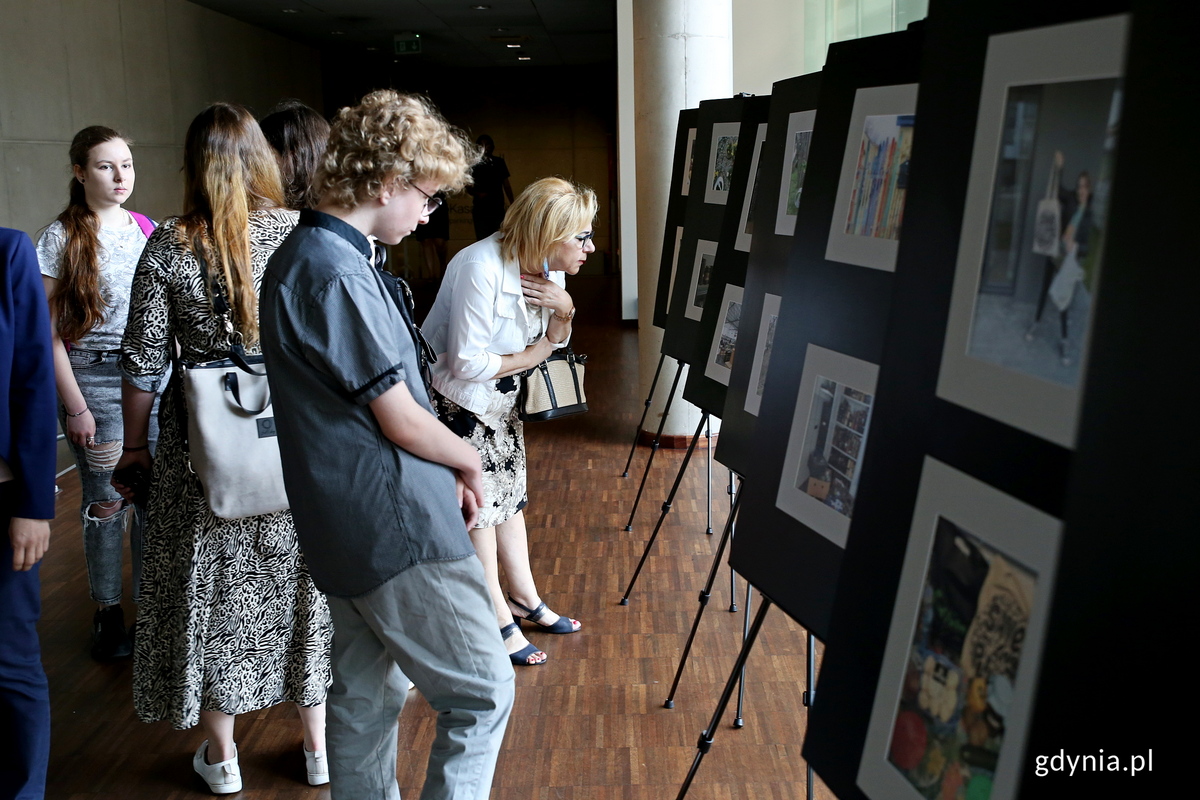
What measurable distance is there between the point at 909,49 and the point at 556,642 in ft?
7.59

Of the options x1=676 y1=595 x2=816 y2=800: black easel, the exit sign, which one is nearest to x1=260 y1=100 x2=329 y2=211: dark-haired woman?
x1=676 y1=595 x2=816 y2=800: black easel

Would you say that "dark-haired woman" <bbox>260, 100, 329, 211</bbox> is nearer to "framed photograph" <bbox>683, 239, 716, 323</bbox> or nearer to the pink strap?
the pink strap

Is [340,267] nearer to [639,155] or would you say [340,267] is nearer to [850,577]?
[850,577]

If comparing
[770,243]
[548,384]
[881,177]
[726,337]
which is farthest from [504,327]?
[881,177]

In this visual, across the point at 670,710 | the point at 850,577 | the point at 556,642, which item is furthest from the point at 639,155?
the point at 850,577

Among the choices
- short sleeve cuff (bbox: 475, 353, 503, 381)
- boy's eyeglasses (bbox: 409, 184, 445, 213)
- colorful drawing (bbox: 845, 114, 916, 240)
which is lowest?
short sleeve cuff (bbox: 475, 353, 503, 381)

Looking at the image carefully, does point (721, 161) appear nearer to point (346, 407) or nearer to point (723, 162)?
point (723, 162)

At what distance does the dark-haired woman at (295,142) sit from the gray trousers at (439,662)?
1283mm

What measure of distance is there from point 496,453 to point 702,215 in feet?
4.23

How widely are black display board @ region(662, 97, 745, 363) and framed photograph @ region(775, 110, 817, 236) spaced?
4.47ft

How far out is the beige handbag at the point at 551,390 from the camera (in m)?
2.96

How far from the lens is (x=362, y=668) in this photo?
5.93ft

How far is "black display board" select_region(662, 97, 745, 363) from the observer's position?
3.43 meters

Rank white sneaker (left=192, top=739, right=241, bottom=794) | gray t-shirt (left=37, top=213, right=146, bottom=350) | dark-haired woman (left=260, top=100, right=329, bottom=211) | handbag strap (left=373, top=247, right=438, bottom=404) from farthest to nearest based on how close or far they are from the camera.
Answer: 1. gray t-shirt (left=37, top=213, right=146, bottom=350)
2. dark-haired woman (left=260, top=100, right=329, bottom=211)
3. white sneaker (left=192, top=739, right=241, bottom=794)
4. handbag strap (left=373, top=247, right=438, bottom=404)
